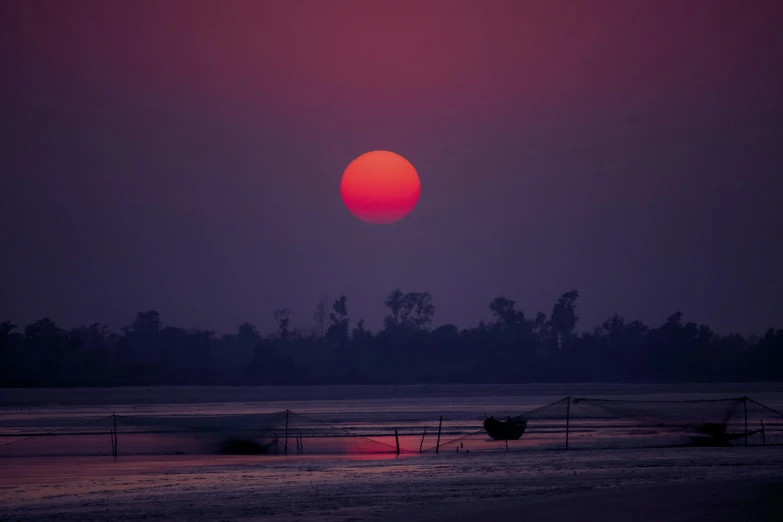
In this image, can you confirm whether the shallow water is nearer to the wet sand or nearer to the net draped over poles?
the wet sand

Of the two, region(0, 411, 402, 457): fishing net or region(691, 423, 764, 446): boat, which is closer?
region(0, 411, 402, 457): fishing net

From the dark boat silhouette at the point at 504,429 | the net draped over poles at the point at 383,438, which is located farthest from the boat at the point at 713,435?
the dark boat silhouette at the point at 504,429

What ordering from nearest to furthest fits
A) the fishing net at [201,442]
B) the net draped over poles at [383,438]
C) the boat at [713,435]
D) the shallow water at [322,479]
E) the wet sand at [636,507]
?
1. the wet sand at [636,507]
2. the shallow water at [322,479]
3. the fishing net at [201,442]
4. the net draped over poles at [383,438]
5. the boat at [713,435]

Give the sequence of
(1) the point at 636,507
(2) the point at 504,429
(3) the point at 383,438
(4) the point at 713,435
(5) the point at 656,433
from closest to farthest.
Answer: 1. (1) the point at 636,507
2. (4) the point at 713,435
3. (5) the point at 656,433
4. (2) the point at 504,429
5. (3) the point at 383,438

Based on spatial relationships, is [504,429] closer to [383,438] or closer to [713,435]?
[383,438]

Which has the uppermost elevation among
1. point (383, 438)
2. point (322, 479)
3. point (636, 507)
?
point (636, 507)

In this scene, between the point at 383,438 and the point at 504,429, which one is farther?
the point at 383,438

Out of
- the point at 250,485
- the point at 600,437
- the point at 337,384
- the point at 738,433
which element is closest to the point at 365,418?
the point at 600,437

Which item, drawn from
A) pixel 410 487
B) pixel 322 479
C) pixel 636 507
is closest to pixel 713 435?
pixel 410 487

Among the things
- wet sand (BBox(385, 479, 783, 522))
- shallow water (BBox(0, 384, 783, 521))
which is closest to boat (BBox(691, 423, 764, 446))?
shallow water (BBox(0, 384, 783, 521))

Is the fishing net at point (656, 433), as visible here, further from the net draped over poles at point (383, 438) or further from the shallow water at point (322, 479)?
the shallow water at point (322, 479)

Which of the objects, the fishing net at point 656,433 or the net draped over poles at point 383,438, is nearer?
the net draped over poles at point 383,438

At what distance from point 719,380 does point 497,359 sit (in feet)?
140

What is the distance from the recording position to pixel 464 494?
74.5 feet
